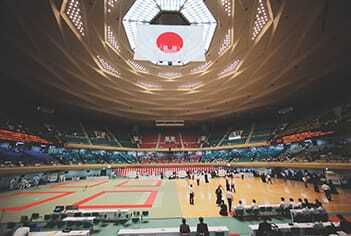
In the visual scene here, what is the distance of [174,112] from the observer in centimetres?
4397

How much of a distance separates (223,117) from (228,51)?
21.0m

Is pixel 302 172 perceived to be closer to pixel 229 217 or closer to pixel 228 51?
pixel 228 51

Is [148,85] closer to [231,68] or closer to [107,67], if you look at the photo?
[107,67]

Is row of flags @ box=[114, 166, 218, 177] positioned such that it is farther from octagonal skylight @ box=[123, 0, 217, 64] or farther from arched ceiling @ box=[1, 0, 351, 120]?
octagonal skylight @ box=[123, 0, 217, 64]

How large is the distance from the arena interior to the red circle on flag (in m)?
0.08

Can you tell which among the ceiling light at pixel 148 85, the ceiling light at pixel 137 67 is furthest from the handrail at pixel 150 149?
the ceiling light at pixel 137 67

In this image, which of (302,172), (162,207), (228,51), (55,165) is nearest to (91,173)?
(55,165)

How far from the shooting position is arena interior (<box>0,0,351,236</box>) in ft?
37.3

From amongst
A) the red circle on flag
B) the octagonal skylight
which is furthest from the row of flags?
the red circle on flag

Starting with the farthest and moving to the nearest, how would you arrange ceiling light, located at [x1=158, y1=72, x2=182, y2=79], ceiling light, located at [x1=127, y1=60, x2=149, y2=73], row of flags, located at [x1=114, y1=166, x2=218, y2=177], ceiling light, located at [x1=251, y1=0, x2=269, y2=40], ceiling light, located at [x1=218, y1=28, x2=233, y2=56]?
1. row of flags, located at [x1=114, y1=166, x2=218, y2=177]
2. ceiling light, located at [x1=158, y1=72, x2=182, y2=79]
3. ceiling light, located at [x1=127, y1=60, x2=149, y2=73]
4. ceiling light, located at [x1=218, y1=28, x2=233, y2=56]
5. ceiling light, located at [x1=251, y1=0, x2=269, y2=40]

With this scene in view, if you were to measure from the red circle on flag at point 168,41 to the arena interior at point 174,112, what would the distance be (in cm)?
8

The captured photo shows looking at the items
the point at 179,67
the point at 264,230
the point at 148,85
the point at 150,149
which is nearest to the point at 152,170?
the point at 150,149

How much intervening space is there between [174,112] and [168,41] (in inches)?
1176

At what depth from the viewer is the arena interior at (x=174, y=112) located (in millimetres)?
11383
